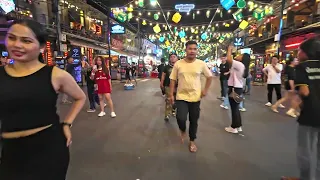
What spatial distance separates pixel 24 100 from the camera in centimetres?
149

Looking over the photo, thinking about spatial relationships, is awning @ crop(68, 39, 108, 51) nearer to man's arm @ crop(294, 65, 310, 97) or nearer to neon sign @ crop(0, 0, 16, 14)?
neon sign @ crop(0, 0, 16, 14)

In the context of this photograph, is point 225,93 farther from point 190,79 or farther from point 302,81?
point 302,81

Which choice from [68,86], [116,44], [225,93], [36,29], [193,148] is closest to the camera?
[36,29]

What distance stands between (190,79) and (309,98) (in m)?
1.85

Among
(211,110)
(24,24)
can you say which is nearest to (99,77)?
(211,110)

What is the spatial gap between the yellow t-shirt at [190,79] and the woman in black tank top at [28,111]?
2.54 meters

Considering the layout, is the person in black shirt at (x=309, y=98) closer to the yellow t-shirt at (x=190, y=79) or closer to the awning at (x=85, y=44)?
the yellow t-shirt at (x=190, y=79)

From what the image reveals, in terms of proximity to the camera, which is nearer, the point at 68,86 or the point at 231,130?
the point at 68,86

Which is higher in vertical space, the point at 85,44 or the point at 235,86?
the point at 85,44

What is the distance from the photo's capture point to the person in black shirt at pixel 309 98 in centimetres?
236

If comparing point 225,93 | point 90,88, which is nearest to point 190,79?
point 90,88

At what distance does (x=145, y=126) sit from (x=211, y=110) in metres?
2.95

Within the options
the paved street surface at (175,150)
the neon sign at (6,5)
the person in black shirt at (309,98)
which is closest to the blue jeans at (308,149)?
the person in black shirt at (309,98)

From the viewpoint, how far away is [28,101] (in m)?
1.50
